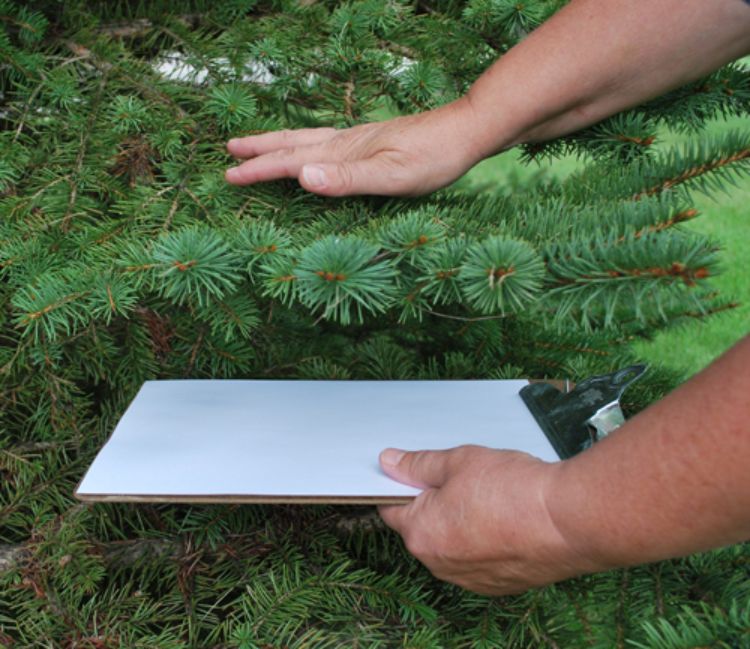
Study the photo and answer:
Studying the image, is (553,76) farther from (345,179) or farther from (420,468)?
(420,468)

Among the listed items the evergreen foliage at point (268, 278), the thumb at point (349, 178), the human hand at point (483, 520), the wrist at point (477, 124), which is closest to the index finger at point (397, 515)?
the human hand at point (483, 520)

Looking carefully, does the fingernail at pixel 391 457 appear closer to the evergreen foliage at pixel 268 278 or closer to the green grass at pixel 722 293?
the evergreen foliage at pixel 268 278

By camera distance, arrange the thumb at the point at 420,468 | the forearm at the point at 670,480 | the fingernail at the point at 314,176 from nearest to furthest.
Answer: the forearm at the point at 670,480
the thumb at the point at 420,468
the fingernail at the point at 314,176

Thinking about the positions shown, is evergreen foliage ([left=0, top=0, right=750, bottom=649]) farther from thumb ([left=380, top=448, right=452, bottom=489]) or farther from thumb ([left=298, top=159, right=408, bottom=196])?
thumb ([left=380, top=448, right=452, bottom=489])

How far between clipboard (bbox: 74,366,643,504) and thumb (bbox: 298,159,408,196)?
27 centimetres

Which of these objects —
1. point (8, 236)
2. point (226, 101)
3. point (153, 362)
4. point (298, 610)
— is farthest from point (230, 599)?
point (226, 101)

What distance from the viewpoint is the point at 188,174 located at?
1.08 metres

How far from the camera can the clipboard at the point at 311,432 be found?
0.85 meters

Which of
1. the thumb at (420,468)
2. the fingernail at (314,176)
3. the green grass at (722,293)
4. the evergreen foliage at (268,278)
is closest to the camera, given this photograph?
the evergreen foliage at (268,278)

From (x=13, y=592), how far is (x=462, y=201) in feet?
2.50

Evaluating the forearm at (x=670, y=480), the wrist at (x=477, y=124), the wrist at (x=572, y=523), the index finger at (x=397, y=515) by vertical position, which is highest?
the wrist at (x=477, y=124)

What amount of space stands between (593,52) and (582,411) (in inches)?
19.3

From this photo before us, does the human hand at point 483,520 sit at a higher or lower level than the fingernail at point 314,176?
lower

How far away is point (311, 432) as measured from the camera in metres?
0.98
